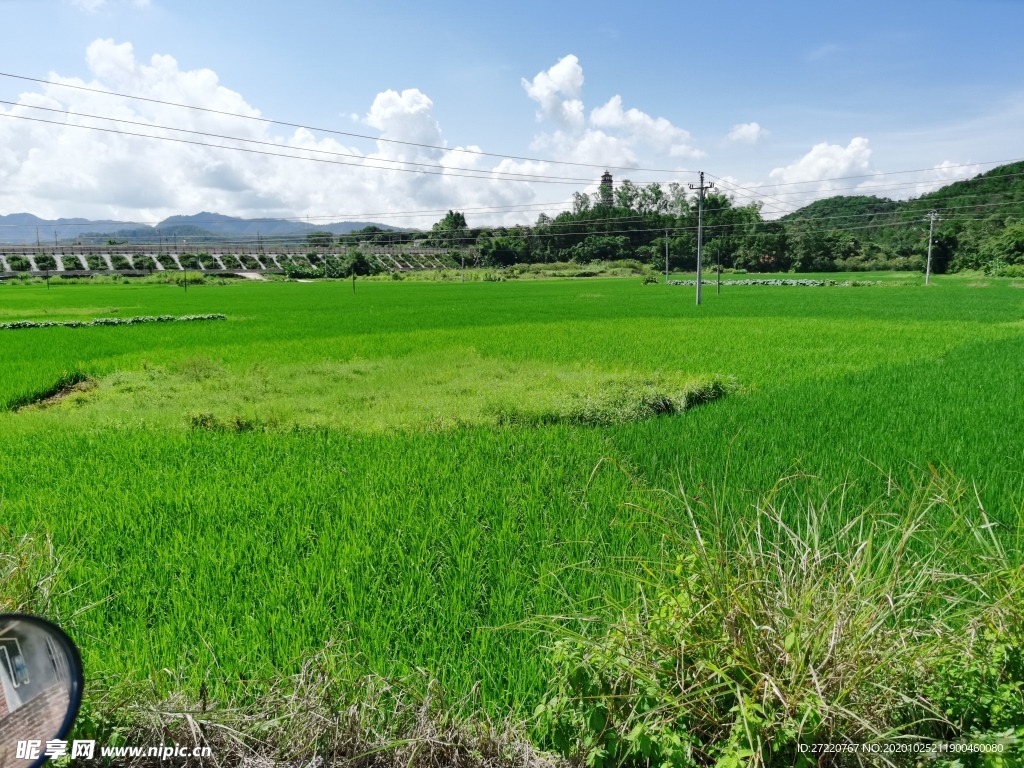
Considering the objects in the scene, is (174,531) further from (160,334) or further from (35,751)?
(160,334)

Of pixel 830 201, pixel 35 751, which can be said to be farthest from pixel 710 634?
pixel 830 201

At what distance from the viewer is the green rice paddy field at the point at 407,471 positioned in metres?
2.80

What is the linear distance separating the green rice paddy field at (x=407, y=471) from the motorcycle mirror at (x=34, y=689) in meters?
1.33

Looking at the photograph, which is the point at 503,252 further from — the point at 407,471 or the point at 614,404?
the point at 407,471

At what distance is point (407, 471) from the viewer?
203 inches

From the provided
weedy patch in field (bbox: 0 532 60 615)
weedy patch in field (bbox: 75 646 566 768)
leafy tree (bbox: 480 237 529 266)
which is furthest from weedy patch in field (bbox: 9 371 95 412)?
leafy tree (bbox: 480 237 529 266)

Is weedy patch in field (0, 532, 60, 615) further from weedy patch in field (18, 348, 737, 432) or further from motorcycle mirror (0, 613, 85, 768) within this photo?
weedy patch in field (18, 348, 737, 432)

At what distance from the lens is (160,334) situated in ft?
53.3

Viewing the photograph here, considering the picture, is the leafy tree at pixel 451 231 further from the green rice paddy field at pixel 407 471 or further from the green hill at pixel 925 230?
the green rice paddy field at pixel 407 471

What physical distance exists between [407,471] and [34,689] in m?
4.04

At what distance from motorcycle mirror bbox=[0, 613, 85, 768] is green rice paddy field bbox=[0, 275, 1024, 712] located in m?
1.33

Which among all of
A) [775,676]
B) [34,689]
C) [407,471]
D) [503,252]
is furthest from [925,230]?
[34,689]

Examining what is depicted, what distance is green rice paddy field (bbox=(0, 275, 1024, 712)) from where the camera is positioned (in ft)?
9.20

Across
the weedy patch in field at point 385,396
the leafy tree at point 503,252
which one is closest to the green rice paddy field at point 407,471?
the weedy patch in field at point 385,396
